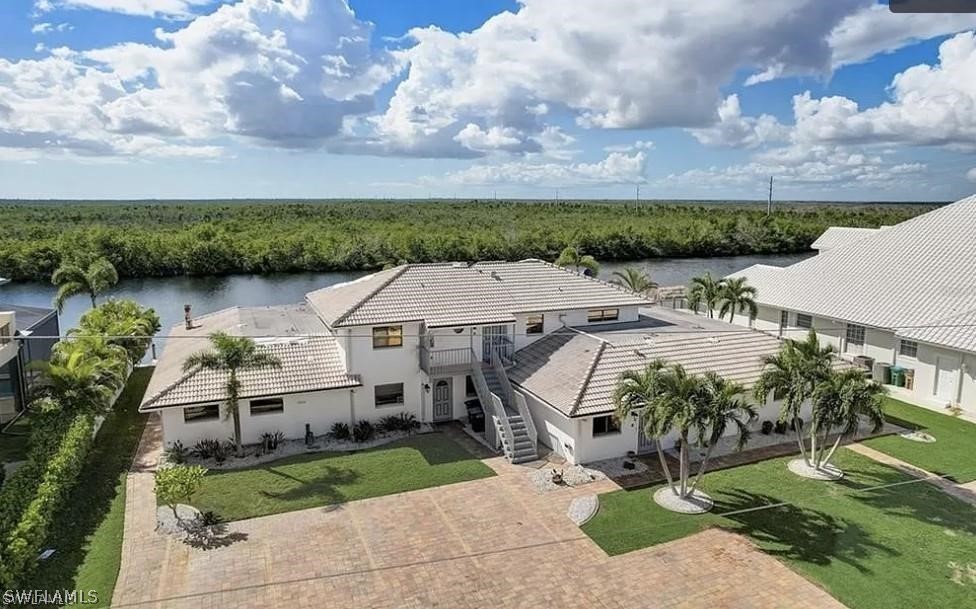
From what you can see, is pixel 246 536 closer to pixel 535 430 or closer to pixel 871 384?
A: pixel 535 430

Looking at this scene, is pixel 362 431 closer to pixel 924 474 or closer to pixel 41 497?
pixel 41 497

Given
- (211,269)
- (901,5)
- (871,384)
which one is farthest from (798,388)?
(211,269)

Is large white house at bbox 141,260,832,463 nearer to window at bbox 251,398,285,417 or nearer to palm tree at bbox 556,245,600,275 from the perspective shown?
window at bbox 251,398,285,417

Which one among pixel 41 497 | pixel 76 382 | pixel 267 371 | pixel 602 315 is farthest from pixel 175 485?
pixel 602 315

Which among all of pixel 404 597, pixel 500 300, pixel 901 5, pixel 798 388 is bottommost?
pixel 404 597

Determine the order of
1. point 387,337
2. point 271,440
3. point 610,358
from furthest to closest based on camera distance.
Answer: point 387,337 → point 610,358 → point 271,440

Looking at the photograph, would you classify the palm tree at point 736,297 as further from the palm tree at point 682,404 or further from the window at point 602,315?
the palm tree at point 682,404


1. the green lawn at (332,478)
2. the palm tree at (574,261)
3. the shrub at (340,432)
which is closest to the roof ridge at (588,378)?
the green lawn at (332,478)
